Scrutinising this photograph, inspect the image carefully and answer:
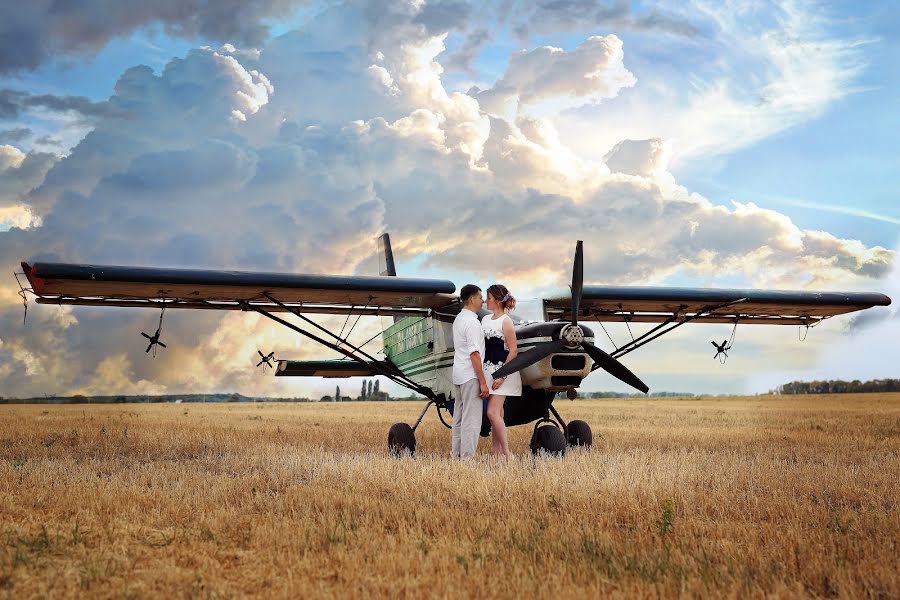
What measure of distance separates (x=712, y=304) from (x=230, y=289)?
9.62 meters

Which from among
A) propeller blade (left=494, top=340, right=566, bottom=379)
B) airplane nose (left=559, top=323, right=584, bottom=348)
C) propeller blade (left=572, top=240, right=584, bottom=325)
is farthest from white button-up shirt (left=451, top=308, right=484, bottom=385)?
propeller blade (left=572, top=240, right=584, bottom=325)

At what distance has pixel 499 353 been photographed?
10.6 metres

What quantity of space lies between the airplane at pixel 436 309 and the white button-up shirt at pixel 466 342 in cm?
47

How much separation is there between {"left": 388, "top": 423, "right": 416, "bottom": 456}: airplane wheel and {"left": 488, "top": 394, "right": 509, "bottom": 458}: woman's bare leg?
252 cm

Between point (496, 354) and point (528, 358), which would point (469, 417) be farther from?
point (528, 358)

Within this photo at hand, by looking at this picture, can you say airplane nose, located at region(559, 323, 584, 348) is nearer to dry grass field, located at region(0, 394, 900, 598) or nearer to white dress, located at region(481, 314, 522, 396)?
white dress, located at region(481, 314, 522, 396)

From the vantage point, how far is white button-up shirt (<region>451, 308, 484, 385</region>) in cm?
999

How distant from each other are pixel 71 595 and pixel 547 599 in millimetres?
2882

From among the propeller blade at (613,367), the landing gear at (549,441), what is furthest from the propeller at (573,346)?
the landing gear at (549,441)

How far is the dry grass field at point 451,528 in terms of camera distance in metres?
4.65

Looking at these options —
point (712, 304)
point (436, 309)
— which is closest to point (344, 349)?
point (436, 309)

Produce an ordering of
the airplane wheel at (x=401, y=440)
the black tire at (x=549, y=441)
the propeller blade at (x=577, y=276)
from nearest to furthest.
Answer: the propeller blade at (x=577, y=276) → the black tire at (x=549, y=441) → the airplane wheel at (x=401, y=440)

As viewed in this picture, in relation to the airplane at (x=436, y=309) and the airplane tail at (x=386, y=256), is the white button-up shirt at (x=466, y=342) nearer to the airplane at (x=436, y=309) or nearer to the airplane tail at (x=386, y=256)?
the airplane at (x=436, y=309)

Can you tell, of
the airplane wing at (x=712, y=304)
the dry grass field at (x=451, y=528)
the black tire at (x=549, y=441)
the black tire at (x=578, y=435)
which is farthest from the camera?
the airplane wing at (x=712, y=304)
